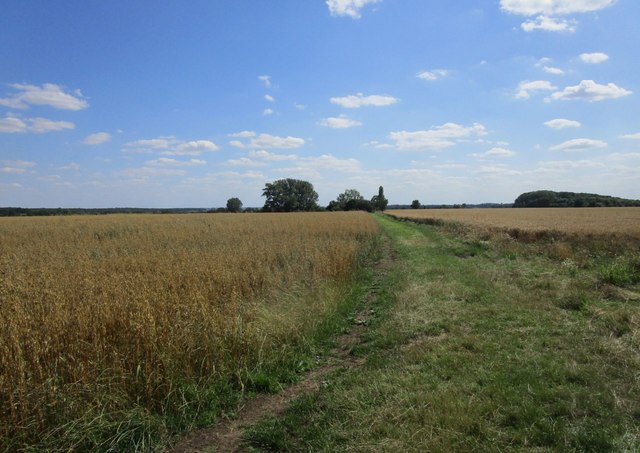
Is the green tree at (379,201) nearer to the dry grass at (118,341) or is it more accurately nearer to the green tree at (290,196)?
the green tree at (290,196)

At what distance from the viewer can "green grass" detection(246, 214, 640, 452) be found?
332 cm

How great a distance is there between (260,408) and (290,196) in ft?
359

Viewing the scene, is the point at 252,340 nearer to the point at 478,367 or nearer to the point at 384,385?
the point at 384,385

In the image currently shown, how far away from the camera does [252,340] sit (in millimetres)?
5430

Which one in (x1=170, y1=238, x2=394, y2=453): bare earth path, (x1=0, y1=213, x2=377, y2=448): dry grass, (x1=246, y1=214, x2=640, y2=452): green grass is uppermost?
(x1=0, y1=213, x2=377, y2=448): dry grass

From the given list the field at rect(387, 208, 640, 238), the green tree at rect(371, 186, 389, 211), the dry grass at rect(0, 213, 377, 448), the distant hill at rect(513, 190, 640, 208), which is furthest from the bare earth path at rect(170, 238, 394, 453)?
the green tree at rect(371, 186, 389, 211)

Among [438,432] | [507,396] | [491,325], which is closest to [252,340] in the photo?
[438,432]

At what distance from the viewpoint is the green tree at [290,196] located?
11099 centimetres

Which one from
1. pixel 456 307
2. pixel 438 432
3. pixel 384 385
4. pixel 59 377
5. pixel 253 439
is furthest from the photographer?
pixel 456 307

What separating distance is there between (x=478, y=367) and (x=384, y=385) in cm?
138

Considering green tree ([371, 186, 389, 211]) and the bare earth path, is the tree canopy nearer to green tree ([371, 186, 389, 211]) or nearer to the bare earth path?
green tree ([371, 186, 389, 211])

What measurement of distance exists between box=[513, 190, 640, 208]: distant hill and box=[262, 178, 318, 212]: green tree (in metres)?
60.4

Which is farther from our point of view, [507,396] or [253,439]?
[507,396]

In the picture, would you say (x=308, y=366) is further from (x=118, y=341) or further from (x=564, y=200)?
(x=564, y=200)
